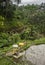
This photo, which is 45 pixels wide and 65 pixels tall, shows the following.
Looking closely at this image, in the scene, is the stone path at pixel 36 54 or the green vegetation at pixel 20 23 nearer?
the stone path at pixel 36 54

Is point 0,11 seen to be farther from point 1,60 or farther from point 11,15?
point 1,60

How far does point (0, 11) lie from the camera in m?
11.5

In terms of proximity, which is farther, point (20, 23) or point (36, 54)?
point (20, 23)

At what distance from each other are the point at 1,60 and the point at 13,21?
659cm

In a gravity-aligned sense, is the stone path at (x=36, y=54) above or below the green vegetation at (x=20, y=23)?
above

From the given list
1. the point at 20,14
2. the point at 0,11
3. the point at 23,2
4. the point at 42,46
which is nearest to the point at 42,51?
the point at 42,46

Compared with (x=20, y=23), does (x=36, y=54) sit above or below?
above

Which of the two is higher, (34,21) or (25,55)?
(25,55)

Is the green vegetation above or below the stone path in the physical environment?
below

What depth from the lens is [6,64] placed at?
17.4ft

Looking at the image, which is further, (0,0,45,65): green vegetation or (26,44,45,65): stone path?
(0,0,45,65): green vegetation

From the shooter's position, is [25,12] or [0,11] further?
[25,12]

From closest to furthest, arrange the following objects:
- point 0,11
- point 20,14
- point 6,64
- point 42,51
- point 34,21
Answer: point 6,64, point 42,51, point 0,11, point 34,21, point 20,14

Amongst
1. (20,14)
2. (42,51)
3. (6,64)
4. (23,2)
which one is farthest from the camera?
(23,2)
